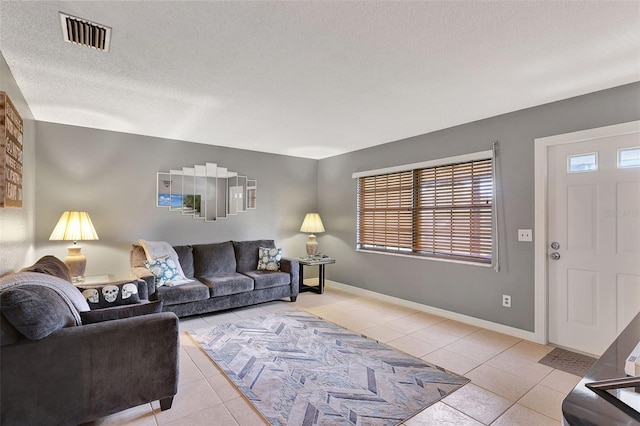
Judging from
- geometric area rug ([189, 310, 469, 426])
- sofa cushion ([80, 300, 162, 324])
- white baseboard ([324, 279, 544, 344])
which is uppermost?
sofa cushion ([80, 300, 162, 324])

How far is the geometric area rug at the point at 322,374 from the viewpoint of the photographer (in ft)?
6.64

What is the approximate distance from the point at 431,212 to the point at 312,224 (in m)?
2.04

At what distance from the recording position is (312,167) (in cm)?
592

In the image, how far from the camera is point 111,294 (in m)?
2.71

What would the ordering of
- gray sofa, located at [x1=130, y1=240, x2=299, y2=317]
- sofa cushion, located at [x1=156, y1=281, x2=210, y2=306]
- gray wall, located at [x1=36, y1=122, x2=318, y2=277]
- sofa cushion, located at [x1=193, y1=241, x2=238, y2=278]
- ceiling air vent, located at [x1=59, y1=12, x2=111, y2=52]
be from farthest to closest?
sofa cushion, located at [x1=193, y1=241, x2=238, y2=278], gray wall, located at [x1=36, y1=122, x2=318, y2=277], gray sofa, located at [x1=130, y1=240, x2=299, y2=317], sofa cushion, located at [x1=156, y1=281, x2=210, y2=306], ceiling air vent, located at [x1=59, y1=12, x2=111, y2=52]

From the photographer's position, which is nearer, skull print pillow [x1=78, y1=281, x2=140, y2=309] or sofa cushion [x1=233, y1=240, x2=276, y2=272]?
skull print pillow [x1=78, y1=281, x2=140, y2=309]

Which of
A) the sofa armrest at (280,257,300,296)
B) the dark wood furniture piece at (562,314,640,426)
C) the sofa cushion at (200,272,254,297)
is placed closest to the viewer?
the dark wood furniture piece at (562,314,640,426)

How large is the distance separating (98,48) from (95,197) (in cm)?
247

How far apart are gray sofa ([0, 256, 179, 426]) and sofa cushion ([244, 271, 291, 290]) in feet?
6.87

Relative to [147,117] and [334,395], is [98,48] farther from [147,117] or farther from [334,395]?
[334,395]

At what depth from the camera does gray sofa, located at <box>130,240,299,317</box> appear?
358 centimetres

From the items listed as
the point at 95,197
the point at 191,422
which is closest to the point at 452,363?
the point at 191,422

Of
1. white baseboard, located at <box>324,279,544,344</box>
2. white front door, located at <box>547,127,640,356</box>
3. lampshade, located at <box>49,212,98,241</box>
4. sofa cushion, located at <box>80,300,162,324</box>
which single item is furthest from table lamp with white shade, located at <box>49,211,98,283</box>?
white front door, located at <box>547,127,640,356</box>

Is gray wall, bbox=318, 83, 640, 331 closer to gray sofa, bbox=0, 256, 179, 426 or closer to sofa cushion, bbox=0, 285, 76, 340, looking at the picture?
gray sofa, bbox=0, 256, 179, 426
